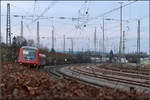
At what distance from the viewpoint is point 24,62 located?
123 ft

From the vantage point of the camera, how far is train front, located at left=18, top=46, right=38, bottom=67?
37.1 m

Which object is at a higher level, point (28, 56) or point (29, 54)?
point (29, 54)

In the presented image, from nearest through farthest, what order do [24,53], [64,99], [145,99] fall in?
[64,99] → [145,99] → [24,53]

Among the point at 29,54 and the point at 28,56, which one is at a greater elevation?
the point at 29,54

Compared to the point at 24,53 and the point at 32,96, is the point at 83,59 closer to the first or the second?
the point at 24,53

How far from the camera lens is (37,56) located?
125 ft

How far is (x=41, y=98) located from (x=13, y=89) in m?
2.77

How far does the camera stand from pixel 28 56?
3731cm

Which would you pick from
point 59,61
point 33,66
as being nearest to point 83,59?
point 59,61

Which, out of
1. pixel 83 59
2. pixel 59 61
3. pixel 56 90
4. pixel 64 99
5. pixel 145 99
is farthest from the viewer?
pixel 83 59

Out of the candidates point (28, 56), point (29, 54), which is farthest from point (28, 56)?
point (29, 54)

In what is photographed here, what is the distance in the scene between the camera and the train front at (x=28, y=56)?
122 feet

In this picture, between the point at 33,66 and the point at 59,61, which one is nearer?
the point at 33,66

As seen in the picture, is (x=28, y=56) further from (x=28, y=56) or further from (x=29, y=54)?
(x=29, y=54)
